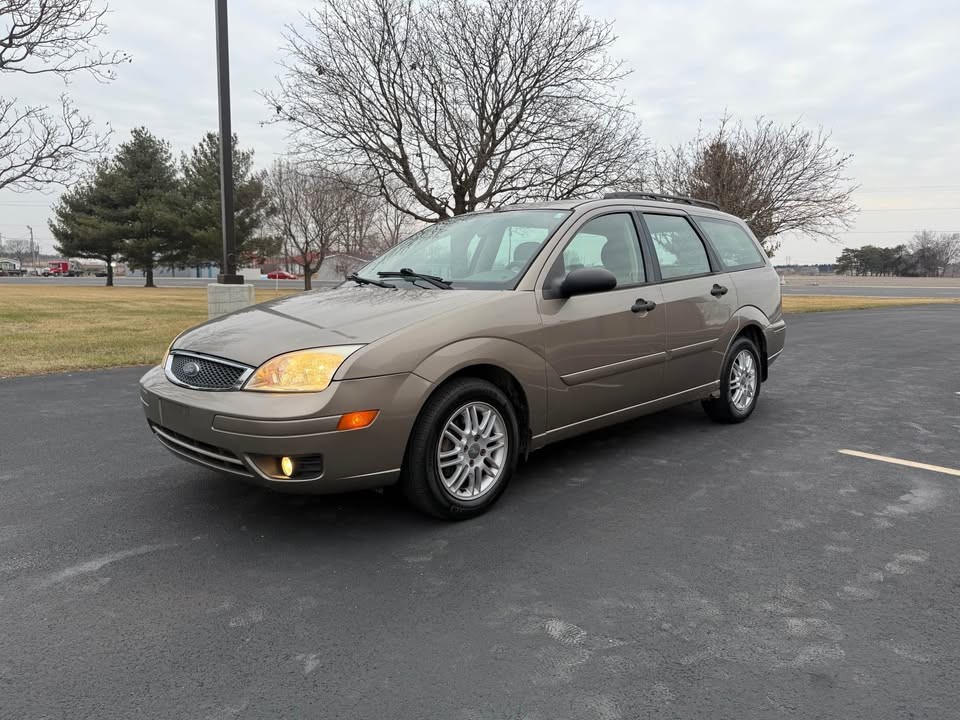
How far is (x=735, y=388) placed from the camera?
18.3 feet

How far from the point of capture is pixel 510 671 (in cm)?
222

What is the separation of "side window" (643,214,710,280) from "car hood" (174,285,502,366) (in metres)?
1.66

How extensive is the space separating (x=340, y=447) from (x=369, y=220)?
42.1 meters

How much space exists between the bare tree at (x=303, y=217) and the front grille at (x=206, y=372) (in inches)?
1362

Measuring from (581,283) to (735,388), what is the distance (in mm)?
2425

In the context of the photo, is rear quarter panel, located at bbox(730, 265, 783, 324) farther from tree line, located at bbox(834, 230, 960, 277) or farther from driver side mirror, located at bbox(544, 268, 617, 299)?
tree line, located at bbox(834, 230, 960, 277)

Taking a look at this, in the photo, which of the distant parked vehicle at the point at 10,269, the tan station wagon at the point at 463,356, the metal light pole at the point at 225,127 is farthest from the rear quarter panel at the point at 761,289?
the distant parked vehicle at the point at 10,269

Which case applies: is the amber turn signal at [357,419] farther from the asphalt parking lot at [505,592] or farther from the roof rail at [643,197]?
the roof rail at [643,197]

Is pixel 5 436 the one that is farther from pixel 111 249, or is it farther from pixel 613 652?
pixel 111 249

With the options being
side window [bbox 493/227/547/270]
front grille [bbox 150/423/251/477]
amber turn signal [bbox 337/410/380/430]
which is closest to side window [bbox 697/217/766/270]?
side window [bbox 493/227/547/270]

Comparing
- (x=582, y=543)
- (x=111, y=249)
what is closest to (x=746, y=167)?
(x=582, y=543)

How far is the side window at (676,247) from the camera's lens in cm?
479

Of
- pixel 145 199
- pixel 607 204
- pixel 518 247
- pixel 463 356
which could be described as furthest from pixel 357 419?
pixel 145 199

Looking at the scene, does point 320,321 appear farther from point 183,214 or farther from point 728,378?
point 183,214
